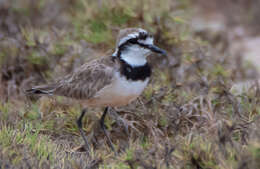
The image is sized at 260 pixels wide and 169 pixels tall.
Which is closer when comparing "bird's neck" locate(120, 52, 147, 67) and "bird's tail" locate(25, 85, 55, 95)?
"bird's neck" locate(120, 52, 147, 67)

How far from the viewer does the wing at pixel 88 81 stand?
14.8 feet

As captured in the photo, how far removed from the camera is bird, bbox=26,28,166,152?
436cm

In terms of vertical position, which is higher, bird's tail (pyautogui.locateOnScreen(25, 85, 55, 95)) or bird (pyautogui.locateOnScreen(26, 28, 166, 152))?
bird (pyautogui.locateOnScreen(26, 28, 166, 152))

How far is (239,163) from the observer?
3.25 metres

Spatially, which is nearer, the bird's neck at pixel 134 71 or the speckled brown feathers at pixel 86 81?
the bird's neck at pixel 134 71

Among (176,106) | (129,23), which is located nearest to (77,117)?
(176,106)

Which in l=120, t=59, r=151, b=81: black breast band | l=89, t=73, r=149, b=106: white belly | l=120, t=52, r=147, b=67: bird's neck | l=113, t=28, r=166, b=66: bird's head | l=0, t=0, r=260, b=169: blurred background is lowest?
l=0, t=0, r=260, b=169: blurred background

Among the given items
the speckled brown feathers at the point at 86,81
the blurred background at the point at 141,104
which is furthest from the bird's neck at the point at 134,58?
the blurred background at the point at 141,104

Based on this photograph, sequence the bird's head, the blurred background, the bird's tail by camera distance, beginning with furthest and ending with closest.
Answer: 1. the bird's tail
2. the bird's head
3. the blurred background

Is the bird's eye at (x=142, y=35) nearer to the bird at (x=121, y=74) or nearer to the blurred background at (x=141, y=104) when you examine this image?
the bird at (x=121, y=74)

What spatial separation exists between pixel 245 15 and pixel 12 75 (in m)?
6.06

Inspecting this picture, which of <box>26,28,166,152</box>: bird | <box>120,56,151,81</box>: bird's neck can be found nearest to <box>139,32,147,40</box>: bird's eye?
<box>26,28,166,152</box>: bird

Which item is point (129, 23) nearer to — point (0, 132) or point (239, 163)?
point (0, 132)

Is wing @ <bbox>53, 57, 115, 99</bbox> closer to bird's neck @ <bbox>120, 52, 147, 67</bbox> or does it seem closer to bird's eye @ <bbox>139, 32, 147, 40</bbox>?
bird's neck @ <bbox>120, 52, 147, 67</bbox>
